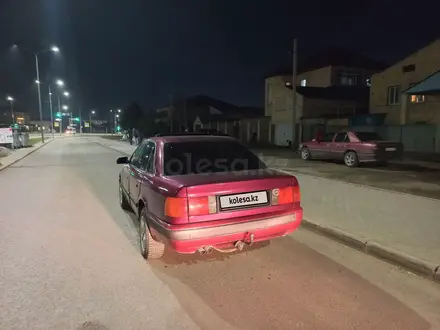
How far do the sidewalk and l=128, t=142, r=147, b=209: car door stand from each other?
9.55 ft

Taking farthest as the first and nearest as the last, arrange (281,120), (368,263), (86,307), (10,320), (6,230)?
1. (281,120)
2. (6,230)
3. (368,263)
4. (86,307)
5. (10,320)

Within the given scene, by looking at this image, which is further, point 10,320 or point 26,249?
point 26,249

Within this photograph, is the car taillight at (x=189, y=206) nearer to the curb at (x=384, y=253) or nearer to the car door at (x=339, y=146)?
the curb at (x=384, y=253)

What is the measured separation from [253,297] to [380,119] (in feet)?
80.6

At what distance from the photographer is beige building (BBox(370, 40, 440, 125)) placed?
71.8 feet

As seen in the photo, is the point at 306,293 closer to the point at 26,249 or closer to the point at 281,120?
the point at 26,249

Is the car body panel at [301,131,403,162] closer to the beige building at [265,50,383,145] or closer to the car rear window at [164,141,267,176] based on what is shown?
the car rear window at [164,141,267,176]

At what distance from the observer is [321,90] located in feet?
106

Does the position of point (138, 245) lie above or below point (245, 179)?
below

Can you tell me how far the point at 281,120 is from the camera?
101 feet

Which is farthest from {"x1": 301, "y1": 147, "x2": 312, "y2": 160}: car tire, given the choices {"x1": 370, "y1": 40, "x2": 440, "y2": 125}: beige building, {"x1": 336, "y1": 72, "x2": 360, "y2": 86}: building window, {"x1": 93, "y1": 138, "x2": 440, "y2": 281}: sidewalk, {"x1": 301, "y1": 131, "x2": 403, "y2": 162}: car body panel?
{"x1": 336, "y1": 72, "x2": 360, "y2": 86}: building window

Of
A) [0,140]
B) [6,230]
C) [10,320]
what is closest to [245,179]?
[10,320]

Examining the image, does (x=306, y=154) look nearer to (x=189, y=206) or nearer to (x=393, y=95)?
(x=393, y=95)

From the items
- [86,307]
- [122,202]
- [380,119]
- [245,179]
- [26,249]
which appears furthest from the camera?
[380,119]
